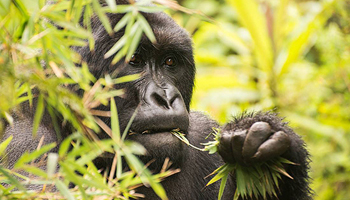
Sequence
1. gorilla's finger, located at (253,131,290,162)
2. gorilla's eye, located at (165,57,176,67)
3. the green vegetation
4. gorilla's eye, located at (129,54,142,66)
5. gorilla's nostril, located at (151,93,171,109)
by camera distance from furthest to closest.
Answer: gorilla's eye, located at (165,57,176,67) → gorilla's eye, located at (129,54,142,66) → gorilla's nostril, located at (151,93,171,109) → gorilla's finger, located at (253,131,290,162) → the green vegetation

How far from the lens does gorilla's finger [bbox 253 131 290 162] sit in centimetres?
202

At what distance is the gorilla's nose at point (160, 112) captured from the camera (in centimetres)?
207

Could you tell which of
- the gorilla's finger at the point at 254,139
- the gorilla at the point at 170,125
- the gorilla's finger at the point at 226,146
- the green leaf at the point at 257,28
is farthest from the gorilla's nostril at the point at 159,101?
the green leaf at the point at 257,28

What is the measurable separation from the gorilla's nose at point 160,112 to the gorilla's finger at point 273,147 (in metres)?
0.39

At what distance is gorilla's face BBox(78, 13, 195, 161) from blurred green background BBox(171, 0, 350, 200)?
1253mm

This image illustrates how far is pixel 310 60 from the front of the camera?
732cm

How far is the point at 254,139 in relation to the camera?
203 cm

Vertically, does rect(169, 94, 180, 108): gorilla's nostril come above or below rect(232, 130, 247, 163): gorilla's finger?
above

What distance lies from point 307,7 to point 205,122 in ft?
15.4

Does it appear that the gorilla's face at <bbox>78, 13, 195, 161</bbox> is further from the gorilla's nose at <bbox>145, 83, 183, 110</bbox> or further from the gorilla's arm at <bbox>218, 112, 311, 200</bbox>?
the gorilla's arm at <bbox>218, 112, 311, 200</bbox>

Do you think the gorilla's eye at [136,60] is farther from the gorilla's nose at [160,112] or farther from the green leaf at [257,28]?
the green leaf at [257,28]

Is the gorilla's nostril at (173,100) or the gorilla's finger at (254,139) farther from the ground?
the gorilla's nostril at (173,100)

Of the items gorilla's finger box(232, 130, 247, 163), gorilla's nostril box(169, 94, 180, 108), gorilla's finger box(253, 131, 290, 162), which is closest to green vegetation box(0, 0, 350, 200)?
gorilla's nostril box(169, 94, 180, 108)

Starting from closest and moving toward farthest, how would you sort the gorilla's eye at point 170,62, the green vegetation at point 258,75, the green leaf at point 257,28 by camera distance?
1. the green vegetation at point 258,75
2. the gorilla's eye at point 170,62
3. the green leaf at point 257,28
